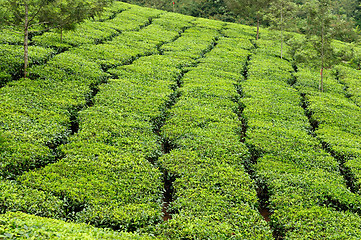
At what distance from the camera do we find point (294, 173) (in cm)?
1557

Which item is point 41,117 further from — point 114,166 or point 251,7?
point 251,7

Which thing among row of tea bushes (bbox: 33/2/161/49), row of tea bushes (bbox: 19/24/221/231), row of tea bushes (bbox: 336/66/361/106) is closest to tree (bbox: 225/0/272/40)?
row of tea bushes (bbox: 336/66/361/106)

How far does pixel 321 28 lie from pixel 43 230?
27.6m

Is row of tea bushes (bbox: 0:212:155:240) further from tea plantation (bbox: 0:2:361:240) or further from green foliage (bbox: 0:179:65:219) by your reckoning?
green foliage (bbox: 0:179:65:219)

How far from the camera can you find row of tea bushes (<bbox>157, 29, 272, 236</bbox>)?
462 inches

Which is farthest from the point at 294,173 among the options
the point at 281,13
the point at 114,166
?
the point at 281,13

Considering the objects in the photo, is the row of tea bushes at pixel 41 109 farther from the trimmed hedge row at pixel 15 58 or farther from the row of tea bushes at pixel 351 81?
the row of tea bushes at pixel 351 81

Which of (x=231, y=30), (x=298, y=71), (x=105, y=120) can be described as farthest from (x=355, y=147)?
(x=231, y=30)

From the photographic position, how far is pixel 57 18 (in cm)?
2092

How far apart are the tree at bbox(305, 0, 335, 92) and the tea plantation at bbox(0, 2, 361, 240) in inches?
138

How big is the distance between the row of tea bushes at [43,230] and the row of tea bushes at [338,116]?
13.0 m

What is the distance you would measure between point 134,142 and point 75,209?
214 inches

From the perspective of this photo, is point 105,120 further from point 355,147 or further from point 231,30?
point 231,30

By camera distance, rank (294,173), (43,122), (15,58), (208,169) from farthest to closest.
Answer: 1. (15,58)
2. (43,122)
3. (294,173)
4. (208,169)
